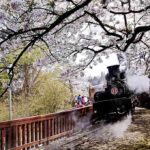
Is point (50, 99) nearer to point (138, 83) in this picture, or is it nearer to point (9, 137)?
point (138, 83)

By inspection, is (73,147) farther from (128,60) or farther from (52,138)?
(128,60)

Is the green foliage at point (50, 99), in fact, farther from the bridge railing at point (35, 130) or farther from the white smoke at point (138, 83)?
the bridge railing at point (35, 130)

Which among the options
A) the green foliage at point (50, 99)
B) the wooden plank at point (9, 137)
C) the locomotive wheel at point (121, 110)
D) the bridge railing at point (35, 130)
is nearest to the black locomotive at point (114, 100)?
Result: the locomotive wheel at point (121, 110)

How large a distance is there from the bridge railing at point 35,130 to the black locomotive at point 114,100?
316cm

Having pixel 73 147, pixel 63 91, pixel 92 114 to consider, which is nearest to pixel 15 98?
pixel 63 91

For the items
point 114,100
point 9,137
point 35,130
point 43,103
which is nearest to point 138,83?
point 114,100

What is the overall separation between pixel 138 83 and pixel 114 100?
458cm

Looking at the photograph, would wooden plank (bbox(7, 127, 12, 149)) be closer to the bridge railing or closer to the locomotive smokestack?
the bridge railing

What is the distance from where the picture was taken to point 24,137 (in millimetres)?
11477

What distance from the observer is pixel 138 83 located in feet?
75.5

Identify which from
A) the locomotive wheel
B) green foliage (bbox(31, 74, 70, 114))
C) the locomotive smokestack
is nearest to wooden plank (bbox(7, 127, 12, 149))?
the locomotive wheel

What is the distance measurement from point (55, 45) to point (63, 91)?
8.27m

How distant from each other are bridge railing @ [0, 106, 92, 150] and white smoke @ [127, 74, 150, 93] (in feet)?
17.0

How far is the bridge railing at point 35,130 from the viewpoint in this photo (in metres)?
10.5
